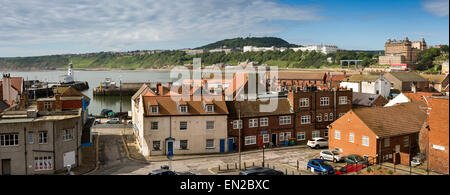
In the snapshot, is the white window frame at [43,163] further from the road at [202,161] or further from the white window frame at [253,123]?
the white window frame at [253,123]

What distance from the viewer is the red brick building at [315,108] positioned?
31828 millimetres

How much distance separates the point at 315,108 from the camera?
1291 inches

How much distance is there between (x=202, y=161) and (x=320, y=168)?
8.17m

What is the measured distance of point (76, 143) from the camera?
76.0ft

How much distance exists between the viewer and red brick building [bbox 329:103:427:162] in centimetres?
2430

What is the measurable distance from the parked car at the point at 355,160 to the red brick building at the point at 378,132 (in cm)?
88

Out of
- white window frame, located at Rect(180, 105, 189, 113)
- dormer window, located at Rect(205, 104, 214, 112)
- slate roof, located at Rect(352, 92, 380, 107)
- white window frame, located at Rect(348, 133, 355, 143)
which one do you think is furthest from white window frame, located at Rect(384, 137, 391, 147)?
slate roof, located at Rect(352, 92, 380, 107)

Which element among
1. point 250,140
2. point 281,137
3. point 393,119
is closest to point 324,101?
point 281,137

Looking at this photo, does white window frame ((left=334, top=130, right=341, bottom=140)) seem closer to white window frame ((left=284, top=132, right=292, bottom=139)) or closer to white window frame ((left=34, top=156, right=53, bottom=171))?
white window frame ((left=284, top=132, right=292, bottom=139))

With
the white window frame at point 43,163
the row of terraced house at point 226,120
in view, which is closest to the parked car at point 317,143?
the row of terraced house at point 226,120

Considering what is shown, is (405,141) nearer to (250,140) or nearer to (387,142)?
(387,142)

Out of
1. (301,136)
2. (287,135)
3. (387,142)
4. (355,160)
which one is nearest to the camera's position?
(355,160)

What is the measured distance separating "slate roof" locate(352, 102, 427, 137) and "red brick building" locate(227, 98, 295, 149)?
6.67m
